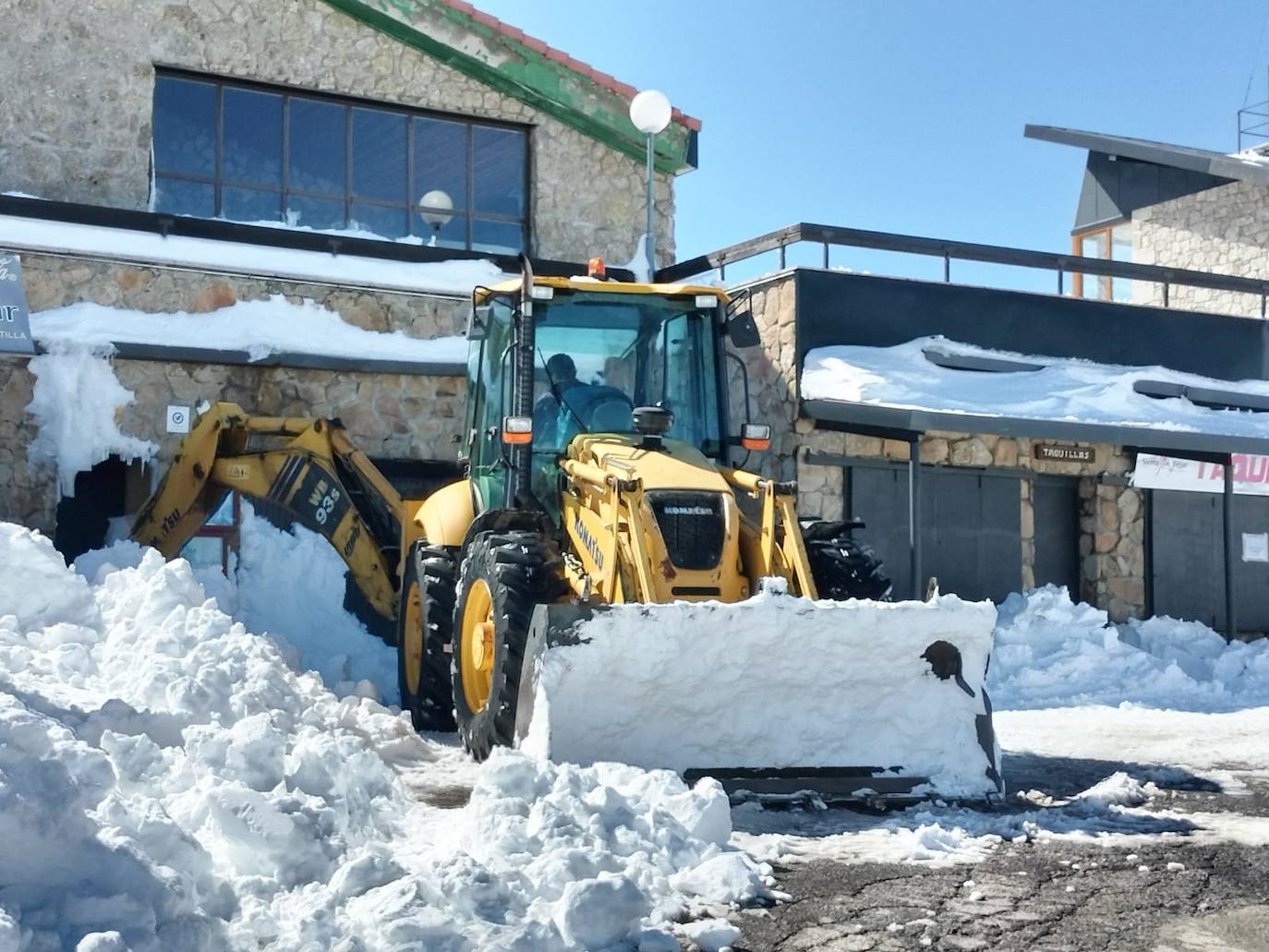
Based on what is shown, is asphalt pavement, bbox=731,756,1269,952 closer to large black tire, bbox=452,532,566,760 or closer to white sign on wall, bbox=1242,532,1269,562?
large black tire, bbox=452,532,566,760

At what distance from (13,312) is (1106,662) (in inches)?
397

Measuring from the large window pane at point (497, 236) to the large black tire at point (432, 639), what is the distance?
718 centimetres

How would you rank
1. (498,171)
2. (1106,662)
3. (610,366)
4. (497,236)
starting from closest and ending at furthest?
(610,366)
(1106,662)
(497,236)
(498,171)

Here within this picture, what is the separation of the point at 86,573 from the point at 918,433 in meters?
7.55

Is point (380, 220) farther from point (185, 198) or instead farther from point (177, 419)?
point (177, 419)

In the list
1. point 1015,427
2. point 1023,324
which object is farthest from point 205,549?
point 1023,324

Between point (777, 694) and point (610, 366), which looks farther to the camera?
point (610, 366)

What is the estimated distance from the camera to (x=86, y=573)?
1045 centimetres

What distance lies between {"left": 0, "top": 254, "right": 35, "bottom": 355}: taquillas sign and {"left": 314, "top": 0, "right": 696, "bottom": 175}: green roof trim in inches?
191

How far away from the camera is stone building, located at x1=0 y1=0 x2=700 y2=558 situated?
1326cm

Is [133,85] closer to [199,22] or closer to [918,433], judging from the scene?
[199,22]

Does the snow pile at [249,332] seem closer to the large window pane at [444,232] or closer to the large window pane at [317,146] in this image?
the large window pane at [444,232]

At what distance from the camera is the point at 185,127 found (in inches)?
586

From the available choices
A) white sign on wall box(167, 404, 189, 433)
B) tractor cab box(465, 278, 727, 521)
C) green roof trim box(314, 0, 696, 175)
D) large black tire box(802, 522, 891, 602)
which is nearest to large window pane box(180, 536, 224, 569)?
white sign on wall box(167, 404, 189, 433)
